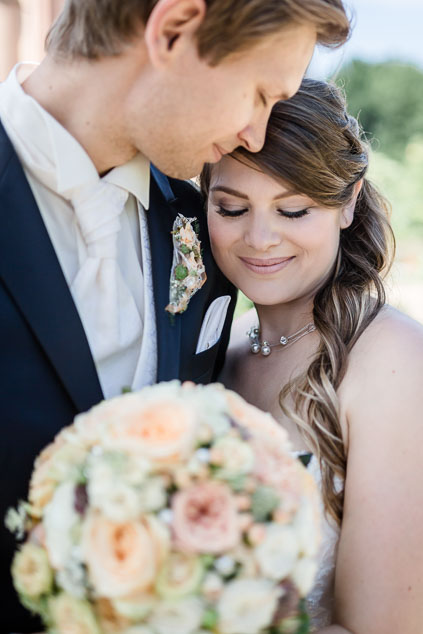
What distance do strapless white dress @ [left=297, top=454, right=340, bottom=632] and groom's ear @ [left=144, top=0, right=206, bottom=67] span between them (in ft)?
4.39

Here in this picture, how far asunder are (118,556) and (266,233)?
5.02 feet

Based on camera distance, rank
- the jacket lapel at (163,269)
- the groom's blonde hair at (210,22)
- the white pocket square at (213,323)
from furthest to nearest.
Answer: the white pocket square at (213,323), the jacket lapel at (163,269), the groom's blonde hair at (210,22)

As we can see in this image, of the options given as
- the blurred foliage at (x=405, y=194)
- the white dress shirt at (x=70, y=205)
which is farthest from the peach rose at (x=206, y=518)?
the blurred foliage at (x=405, y=194)

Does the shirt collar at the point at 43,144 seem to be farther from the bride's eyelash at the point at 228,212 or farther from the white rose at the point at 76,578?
the white rose at the point at 76,578

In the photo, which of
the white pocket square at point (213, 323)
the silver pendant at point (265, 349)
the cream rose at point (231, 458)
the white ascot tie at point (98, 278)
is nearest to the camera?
the cream rose at point (231, 458)

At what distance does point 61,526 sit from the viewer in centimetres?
132

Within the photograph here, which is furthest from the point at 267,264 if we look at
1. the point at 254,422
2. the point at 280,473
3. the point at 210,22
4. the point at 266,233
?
the point at 280,473

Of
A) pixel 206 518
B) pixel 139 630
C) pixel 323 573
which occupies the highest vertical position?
pixel 206 518

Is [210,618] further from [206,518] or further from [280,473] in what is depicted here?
[280,473]

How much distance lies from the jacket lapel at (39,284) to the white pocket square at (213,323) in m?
0.61

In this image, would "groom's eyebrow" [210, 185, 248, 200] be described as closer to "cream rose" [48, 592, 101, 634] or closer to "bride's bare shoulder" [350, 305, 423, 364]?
"bride's bare shoulder" [350, 305, 423, 364]

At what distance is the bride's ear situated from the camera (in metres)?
2.78

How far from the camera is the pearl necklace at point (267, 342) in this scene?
280 cm

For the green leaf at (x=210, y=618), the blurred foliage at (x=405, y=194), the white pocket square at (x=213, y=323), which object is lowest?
the blurred foliage at (x=405, y=194)
